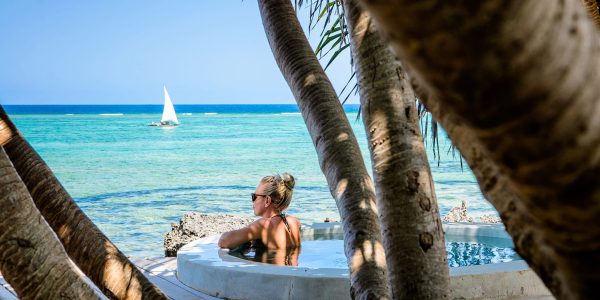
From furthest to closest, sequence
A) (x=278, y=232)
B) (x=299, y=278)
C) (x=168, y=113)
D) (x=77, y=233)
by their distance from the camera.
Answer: (x=168, y=113)
(x=278, y=232)
(x=299, y=278)
(x=77, y=233)

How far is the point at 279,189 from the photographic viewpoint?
641cm

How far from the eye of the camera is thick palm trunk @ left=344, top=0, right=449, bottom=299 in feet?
5.46

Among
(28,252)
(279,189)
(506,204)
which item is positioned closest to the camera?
(506,204)

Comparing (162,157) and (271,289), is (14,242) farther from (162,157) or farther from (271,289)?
(162,157)

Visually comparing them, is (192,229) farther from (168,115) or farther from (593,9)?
(168,115)

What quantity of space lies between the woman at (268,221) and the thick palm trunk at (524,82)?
5.86 m

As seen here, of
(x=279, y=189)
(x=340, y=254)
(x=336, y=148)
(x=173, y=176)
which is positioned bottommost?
(x=173, y=176)

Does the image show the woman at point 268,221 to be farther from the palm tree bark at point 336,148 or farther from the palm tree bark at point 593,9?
the palm tree bark at point 593,9

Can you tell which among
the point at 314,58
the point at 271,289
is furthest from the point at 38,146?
the point at 314,58

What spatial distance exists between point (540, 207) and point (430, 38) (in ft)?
0.51

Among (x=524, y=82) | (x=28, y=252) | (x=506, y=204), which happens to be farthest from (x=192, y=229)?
(x=524, y=82)

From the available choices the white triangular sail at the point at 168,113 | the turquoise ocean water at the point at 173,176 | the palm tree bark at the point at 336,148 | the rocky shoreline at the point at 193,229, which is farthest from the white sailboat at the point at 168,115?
the palm tree bark at the point at 336,148

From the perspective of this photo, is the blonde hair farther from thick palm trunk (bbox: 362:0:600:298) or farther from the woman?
thick palm trunk (bbox: 362:0:600:298)

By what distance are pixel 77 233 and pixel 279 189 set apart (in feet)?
16.1
